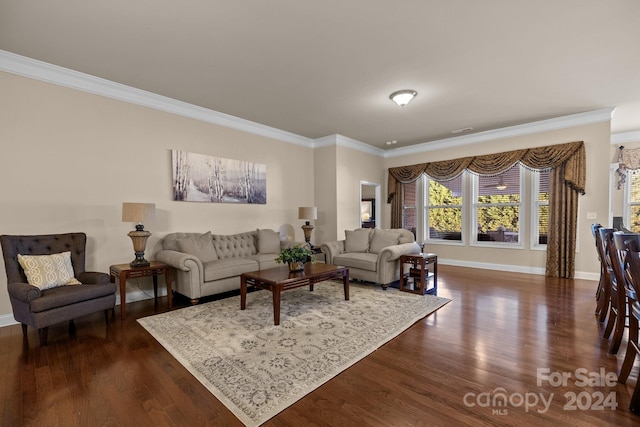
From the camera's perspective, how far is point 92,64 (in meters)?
3.39

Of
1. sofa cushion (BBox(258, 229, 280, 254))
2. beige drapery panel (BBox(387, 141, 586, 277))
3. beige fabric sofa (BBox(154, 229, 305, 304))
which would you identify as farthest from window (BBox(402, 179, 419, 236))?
beige fabric sofa (BBox(154, 229, 305, 304))

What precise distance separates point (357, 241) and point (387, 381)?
337 centimetres

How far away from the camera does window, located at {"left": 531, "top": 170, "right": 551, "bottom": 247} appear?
5.70m

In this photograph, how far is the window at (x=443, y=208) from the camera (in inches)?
267

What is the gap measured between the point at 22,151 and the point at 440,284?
19.7ft

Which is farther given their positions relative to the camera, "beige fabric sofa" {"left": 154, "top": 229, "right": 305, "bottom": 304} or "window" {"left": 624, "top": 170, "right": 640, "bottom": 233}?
"window" {"left": 624, "top": 170, "right": 640, "bottom": 233}

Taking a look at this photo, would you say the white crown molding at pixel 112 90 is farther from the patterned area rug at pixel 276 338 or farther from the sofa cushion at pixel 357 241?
the patterned area rug at pixel 276 338

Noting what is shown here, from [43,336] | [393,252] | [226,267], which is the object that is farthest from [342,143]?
[43,336]

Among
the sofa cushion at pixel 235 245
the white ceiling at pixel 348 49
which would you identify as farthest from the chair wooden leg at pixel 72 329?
the white ceiling at pixel 348 49

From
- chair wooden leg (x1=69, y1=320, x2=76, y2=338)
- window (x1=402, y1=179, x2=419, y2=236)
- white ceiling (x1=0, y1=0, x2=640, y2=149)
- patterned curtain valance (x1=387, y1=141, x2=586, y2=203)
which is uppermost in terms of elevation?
white ceiling (x1=0, y1=0, x2=640, y2=149)

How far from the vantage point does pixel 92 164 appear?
3.77 metres

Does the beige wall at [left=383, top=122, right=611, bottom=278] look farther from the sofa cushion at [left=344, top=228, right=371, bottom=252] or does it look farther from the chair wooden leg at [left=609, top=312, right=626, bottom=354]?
the chair wooden leg at [left=609, top=312, right=626, bottom=354]

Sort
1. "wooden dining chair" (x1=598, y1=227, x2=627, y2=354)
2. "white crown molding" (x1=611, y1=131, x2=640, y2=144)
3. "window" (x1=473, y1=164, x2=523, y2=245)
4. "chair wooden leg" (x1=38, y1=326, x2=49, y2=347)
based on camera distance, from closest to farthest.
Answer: "wooden dining chair" (x1=598, y1=227, x2=627, y2=354) → "chair wooden leg" (x1=38, y1=326, x2=49, y2=347) → "window" (x1=473, y1=164, x2=523, y2=245) → "white crown molding" (x1=611, y1=131, x2=640, y2=144)

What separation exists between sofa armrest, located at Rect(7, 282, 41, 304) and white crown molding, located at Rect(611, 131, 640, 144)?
1031 cm
